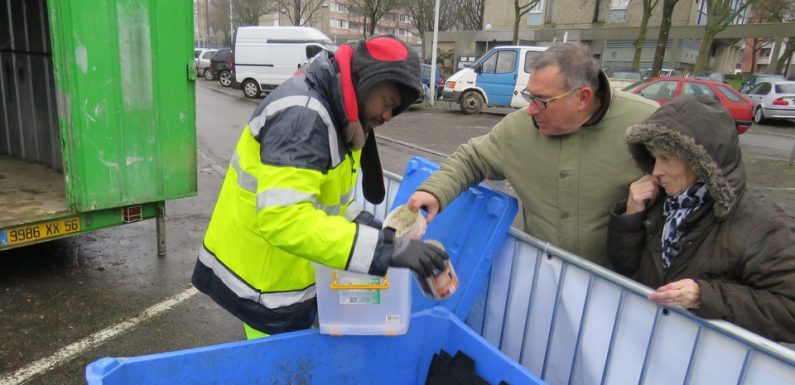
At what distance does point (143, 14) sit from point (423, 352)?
285cm

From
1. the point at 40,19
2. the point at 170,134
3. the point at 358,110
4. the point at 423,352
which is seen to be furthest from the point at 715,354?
the point at 40,19

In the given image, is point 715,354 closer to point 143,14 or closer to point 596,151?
point 596,151

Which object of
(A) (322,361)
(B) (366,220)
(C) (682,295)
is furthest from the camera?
(B) (366,220)

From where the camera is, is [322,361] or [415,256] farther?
[322,361]

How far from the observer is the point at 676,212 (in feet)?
5.70

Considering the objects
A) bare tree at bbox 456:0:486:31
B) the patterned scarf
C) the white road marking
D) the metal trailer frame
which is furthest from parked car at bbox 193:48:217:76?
the patterned scarf

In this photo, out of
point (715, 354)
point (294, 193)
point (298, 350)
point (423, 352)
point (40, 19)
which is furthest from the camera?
point (40, 19)

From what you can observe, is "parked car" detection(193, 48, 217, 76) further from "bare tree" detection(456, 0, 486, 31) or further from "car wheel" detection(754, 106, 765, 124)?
"car wheel" detection(754, 106, 765, 124)

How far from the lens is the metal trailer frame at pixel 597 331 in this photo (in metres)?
1.44

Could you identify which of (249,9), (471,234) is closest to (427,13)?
(249,9)

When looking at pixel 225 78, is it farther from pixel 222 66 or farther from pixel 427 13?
pixel 427 13

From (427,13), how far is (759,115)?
2786 centimetres

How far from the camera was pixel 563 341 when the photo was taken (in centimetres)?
199

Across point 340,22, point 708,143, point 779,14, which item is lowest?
point 708,143
